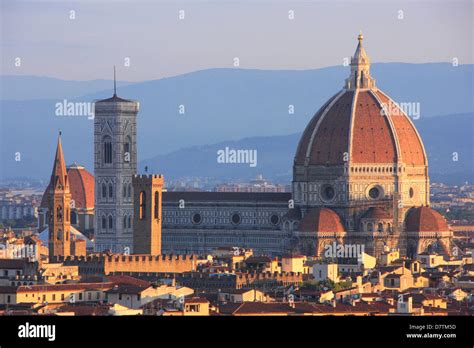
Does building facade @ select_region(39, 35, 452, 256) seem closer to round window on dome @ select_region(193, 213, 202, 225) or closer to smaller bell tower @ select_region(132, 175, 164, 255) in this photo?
round window on dome @ select_region(193, 213, 202, 225)

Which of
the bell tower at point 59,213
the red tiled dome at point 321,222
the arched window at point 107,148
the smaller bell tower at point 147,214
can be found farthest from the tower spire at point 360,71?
the bell tower at point 59,213

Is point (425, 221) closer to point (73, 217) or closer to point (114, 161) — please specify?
point (114, 161)

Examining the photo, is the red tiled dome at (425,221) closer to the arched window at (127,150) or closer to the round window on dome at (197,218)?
the round window on dome at (197,218)

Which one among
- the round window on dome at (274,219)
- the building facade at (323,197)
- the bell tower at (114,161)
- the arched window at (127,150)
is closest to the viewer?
the building facade at (323,197)

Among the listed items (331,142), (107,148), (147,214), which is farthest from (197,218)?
(147,214)

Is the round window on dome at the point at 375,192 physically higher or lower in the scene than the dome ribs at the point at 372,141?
lower
